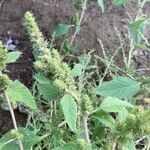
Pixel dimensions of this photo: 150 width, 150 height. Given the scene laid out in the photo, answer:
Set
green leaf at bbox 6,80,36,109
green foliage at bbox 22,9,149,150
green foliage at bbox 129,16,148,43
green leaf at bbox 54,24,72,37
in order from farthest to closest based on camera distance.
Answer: green leaf at bbox 54,24,72,37 < green foliage at bbox 129,16,148,43 < green leaf at bbox 6,80,36,109 < green foliage at bbox 22,9,149,150

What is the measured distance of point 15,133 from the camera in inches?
40.6

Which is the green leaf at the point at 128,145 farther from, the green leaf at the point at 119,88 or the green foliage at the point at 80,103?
the green leaf at the point at 119,88

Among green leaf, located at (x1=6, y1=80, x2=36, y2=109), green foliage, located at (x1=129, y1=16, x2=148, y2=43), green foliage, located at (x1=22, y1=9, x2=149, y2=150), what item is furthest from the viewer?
green foliage, located at (x1=129, y1=16, x2=148, y2=43)

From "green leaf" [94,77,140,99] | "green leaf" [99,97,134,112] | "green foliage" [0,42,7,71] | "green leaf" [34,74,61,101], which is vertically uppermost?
"green foliage" [0,42,7,71]

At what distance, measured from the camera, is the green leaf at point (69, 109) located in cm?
101

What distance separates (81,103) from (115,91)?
0.98 ft

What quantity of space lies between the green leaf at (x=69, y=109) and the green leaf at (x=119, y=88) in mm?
218

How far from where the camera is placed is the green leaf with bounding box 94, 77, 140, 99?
1.25 metres

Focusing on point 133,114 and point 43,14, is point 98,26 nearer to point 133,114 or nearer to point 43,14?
point 43,14

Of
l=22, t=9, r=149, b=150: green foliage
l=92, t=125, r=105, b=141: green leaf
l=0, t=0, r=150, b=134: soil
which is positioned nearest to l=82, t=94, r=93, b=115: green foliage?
l=22, t=9, r=149, b=150: green foliage

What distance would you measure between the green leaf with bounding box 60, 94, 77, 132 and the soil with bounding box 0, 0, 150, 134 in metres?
0.98

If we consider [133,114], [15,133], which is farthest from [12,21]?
[133,114]

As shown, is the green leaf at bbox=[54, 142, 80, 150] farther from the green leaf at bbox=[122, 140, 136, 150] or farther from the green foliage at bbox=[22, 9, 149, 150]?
the green leaf at bbox=[122, 140, 136, 150]

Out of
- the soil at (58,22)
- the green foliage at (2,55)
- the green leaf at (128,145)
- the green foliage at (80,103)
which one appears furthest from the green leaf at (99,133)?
the soil at (58,22)
